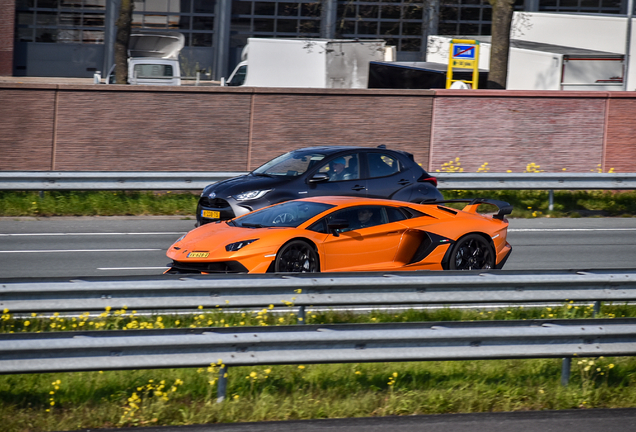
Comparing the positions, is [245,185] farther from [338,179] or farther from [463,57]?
[463,57]

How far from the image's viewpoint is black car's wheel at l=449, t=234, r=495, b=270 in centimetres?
934

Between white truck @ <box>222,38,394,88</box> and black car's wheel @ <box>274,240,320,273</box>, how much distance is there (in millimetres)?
14039

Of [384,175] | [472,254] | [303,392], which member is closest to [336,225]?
[472,254]

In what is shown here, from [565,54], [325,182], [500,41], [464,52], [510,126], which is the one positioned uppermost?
[500,41]

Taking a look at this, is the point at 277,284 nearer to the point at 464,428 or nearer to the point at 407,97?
the point at 464,428

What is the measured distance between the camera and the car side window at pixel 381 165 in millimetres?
12414

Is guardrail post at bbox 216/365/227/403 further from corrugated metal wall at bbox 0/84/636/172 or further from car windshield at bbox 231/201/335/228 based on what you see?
corrugated metal wall at bbox 0/84/636/172

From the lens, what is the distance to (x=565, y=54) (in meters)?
21.1

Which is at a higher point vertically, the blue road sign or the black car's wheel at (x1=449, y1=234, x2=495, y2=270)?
the blue road sign

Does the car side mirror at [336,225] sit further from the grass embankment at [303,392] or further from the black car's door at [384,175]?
the black car's door at [384,175]

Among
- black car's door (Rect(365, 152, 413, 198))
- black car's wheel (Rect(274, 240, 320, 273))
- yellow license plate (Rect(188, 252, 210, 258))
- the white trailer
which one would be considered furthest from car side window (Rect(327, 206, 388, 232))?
the white trailer

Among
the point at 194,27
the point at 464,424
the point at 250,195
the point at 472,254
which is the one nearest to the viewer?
the point at 464,424

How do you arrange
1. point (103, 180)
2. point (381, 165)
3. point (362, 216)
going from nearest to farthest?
point (362, 216), point (381, 165), point (103, 180)

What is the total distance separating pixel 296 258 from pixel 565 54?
14961 mm
